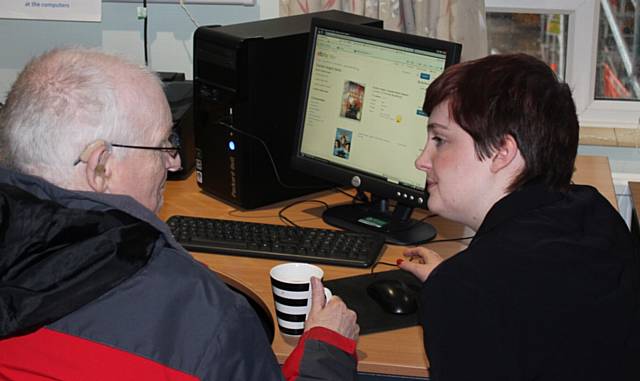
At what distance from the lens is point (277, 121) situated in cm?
241

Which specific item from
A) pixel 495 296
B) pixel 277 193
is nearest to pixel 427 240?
pixel 277 193

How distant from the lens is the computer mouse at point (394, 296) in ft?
6.13

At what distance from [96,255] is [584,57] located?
2310mm

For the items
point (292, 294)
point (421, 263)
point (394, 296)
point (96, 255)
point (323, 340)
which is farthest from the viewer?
point (421, 263)

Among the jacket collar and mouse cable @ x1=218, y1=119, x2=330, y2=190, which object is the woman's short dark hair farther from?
mouse cable @ x1=218, y1=119, x2=330, y2=190

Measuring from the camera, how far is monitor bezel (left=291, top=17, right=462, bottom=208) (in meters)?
2.11

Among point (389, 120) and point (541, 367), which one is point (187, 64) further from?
point (541, 367)

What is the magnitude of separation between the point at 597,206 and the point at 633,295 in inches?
6.9

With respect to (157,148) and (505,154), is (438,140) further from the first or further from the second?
(157,148)

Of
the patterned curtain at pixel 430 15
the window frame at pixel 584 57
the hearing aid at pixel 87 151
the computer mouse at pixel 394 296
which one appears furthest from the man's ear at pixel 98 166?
the window frame at pixel 584 57

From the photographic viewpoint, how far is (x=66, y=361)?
1.22 m

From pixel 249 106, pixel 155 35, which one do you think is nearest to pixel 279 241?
pixel 249 106

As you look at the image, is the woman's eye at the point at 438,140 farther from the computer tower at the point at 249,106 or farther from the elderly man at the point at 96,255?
the computer tower at the point at 249,106

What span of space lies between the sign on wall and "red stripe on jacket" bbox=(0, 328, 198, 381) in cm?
197
